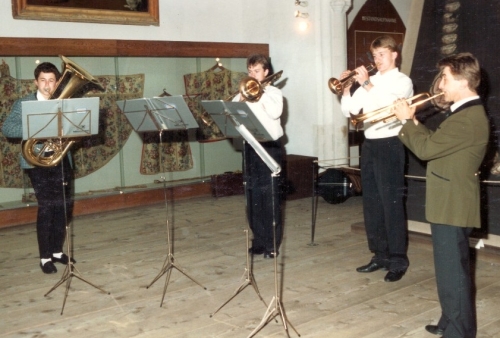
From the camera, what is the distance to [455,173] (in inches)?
130

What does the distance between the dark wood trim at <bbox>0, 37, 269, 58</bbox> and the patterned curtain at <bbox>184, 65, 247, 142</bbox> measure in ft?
0.94

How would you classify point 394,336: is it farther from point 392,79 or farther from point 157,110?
point 157,110

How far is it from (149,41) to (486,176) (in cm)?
493

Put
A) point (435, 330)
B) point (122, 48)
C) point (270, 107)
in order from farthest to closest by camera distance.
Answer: point (122, 48) → point (270, 107) → point (435, 330)

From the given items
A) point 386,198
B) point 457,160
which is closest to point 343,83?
point 386,198

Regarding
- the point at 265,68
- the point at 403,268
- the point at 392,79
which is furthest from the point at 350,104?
the point at 403,268

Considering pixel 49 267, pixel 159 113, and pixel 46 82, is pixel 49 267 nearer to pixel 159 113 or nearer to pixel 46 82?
pixel 46 82

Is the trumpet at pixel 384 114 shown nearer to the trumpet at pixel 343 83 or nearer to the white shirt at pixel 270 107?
the trumpet at pixel 343 83

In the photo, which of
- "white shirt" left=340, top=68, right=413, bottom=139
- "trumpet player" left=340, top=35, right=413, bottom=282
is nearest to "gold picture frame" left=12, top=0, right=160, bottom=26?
"trumpet player" left=340, top=35, right=413, bottom=282

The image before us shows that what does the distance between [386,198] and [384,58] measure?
3.61ft

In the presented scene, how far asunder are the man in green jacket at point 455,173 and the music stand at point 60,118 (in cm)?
235

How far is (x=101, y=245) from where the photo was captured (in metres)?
6.32

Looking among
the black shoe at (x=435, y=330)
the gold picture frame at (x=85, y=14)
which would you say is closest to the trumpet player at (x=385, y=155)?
the black shoe at (x=435, y=330)

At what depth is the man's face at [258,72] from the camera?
514 cm
